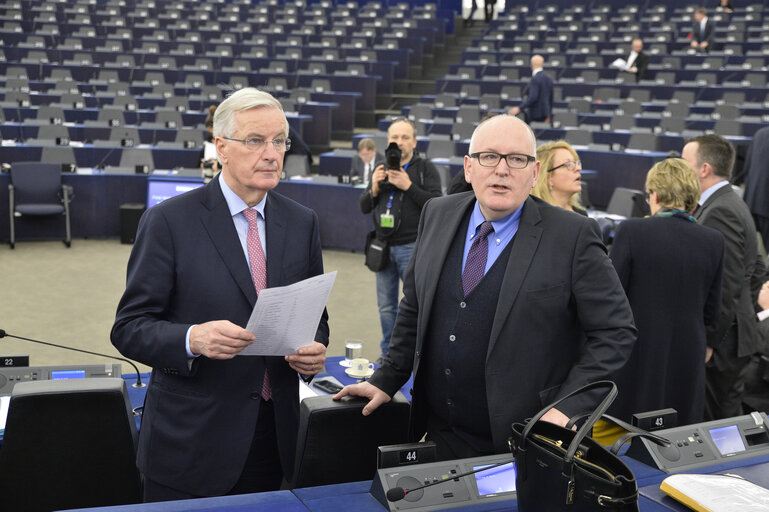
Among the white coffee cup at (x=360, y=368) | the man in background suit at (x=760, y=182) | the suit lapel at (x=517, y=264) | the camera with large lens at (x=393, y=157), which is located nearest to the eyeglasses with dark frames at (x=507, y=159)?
the suit lapel at (x=517, y=264)

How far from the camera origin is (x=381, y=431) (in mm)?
1836

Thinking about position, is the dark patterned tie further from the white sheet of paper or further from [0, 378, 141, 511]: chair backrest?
[0, 378, 141, 511]: chair backrest

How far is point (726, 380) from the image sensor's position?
340 cm

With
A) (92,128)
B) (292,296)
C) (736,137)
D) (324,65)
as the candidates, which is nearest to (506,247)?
(292,296)

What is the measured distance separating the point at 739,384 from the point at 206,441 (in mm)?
2535

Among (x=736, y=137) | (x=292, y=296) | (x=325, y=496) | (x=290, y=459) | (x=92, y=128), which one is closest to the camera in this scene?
(x=325, y=496)

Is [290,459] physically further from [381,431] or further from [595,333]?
[595,333]

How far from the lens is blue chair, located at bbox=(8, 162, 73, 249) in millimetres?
7703

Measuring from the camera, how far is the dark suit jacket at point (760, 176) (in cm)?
646

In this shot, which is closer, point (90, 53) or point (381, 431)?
point (381, 431)

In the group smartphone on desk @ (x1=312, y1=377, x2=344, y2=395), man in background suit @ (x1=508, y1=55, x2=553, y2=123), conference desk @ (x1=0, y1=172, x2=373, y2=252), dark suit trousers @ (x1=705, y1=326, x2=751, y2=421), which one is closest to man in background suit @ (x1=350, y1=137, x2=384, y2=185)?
conference desk @ (x1=0, y1=172, x2=373, y2=252)

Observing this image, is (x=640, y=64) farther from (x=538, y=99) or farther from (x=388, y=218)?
(x=388, y=218)

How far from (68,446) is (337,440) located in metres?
0.73

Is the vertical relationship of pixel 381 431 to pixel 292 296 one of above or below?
below
